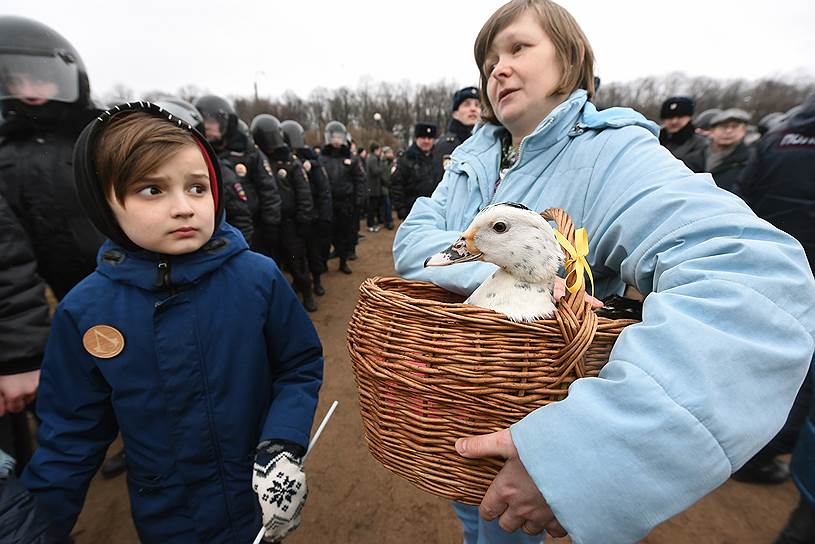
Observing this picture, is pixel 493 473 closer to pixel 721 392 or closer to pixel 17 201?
pixel 721 392

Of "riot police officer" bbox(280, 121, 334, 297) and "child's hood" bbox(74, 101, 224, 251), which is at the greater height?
"child's hood" bbox(74, 101, 224, 251)

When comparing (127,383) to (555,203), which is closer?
(555,203)

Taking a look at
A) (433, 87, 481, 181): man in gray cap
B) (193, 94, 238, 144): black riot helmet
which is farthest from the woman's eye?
(193, 94, 238, 144): black riot helmet

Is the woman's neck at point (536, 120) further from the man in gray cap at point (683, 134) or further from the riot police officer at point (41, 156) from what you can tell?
the man in gray cap at point (683, 134)

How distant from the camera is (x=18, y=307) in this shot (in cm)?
160

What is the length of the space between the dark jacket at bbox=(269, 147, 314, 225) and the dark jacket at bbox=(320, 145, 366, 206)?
4.08 ft

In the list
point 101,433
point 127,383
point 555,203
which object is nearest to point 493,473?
point 555,203

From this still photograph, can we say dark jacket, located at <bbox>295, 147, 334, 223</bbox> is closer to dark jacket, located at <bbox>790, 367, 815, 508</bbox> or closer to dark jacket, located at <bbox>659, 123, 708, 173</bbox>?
dark jacket, located at <bbox>659, 123, 708, 173</bbox>

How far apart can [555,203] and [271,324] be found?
1052mm

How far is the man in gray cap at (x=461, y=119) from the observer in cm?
448

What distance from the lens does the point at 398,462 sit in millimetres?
886

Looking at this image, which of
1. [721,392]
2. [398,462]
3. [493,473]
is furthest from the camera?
[398,462]

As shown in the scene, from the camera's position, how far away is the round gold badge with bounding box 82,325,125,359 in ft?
3.70

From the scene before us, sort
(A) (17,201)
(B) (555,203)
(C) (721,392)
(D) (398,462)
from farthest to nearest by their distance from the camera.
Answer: (A) (17,201)
(B) (555,203)
(D) (398,462)
(C) (721,392)
